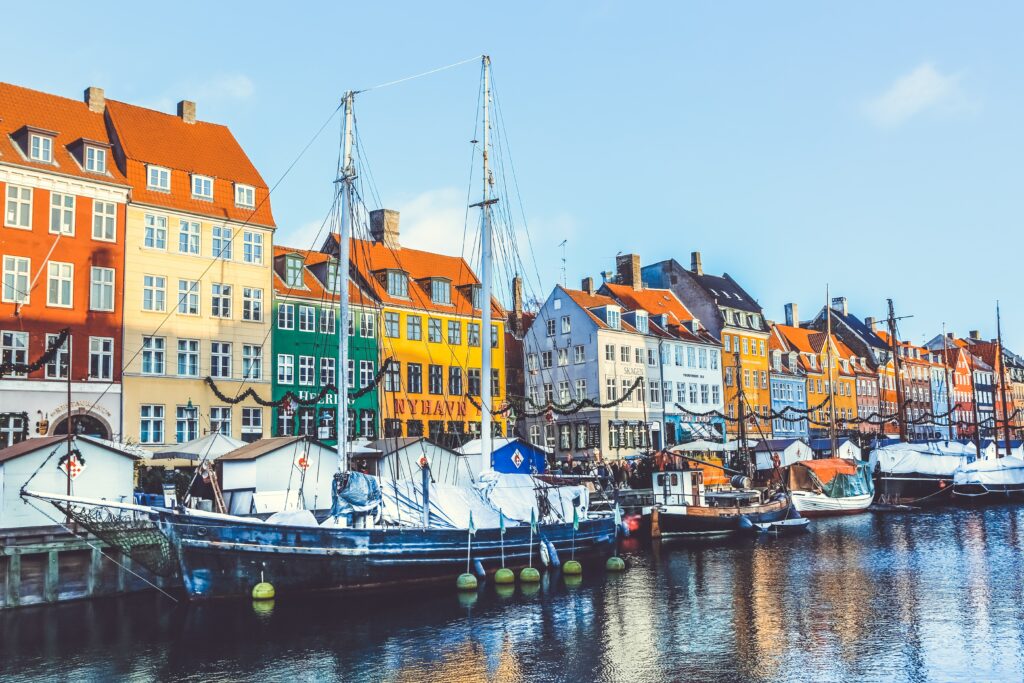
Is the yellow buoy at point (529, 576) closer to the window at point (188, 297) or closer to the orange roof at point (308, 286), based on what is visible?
the orange roof at point (308, 286)

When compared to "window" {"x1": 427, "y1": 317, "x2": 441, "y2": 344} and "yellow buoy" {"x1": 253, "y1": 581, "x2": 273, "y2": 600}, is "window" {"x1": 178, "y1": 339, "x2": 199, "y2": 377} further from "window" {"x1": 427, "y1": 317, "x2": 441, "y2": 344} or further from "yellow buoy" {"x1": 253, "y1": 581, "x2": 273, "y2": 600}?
"yellow buoy" {"x1": 253, "y1": 581, "x2": 273, "y2": 600}

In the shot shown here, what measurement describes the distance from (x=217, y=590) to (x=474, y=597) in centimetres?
737

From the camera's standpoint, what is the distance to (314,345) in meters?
53.2

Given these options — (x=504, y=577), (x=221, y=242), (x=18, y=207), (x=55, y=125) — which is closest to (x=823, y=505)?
(x=504, y=577)

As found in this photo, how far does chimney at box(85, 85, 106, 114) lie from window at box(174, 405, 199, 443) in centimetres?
1572

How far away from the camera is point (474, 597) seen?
28922 millimetres

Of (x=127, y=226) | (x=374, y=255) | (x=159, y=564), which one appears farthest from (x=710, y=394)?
(x=159, y=564)

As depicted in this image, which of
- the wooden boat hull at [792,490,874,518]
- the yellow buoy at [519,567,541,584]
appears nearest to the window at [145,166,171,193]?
the yellow buoy at [519,567,541,584]

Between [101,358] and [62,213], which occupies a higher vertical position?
[62,213]

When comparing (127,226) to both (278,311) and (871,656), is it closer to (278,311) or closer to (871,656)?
(278,311)

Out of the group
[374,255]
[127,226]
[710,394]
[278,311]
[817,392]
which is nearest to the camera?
[127,226]

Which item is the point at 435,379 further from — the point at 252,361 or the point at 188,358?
the point at 188,358

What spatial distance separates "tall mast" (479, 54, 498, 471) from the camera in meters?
37.2

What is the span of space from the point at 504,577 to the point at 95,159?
1115 inches
